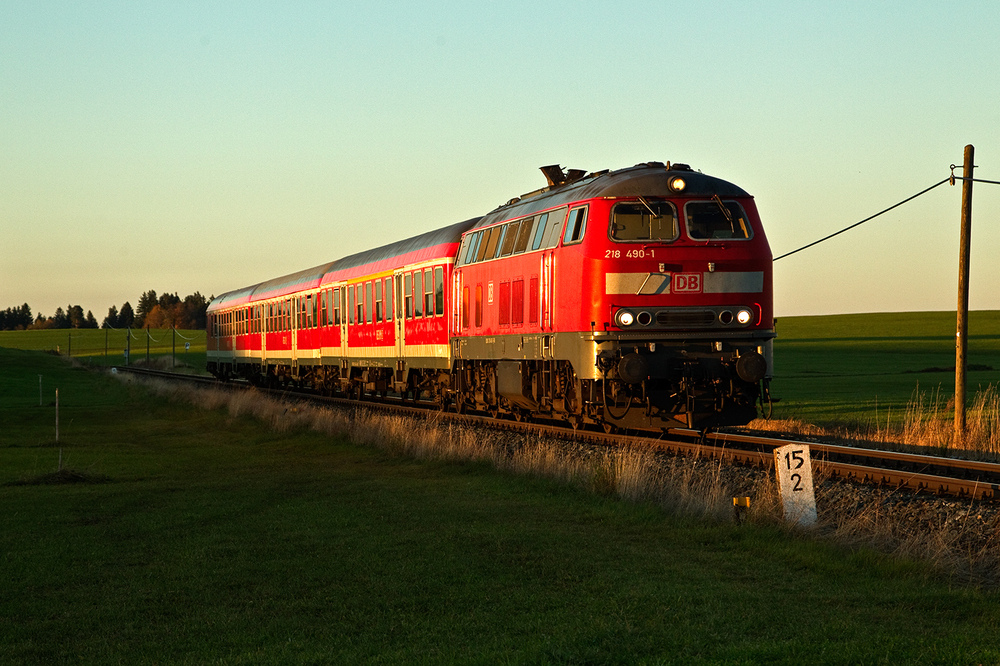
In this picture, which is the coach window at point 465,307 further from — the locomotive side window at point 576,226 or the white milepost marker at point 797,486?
the white milepost marker at point 797,486

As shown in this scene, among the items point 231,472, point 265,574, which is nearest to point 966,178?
point 231,472

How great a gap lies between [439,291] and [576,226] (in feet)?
26.0

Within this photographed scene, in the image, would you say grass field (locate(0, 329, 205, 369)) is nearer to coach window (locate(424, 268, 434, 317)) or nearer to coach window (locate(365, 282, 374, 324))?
coach window (locate(365, 282, 374, 324))

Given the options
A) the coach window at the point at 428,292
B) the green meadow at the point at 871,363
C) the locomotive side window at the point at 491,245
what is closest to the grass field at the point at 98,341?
the green meadow at the point at 871,363

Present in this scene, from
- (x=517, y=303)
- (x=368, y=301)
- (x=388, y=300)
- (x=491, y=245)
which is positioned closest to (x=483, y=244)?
(x=491, y=245)

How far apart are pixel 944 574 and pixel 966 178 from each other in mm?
12552

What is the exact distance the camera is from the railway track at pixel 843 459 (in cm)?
1185

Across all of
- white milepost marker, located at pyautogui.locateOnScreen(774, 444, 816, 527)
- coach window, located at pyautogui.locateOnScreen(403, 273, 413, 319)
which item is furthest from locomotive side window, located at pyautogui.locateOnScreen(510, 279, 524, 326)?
white milepost marker, located at pyautogui.locateOnScreen(774, 444, 816, 527)

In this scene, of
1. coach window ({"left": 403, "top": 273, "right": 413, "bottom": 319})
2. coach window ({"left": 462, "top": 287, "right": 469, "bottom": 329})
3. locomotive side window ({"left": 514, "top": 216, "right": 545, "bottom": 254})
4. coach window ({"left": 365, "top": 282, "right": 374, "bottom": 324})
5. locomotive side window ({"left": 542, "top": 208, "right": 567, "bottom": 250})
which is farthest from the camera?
coach window ({"left": 365, "top": 282, "right": 374, "bottom": 324})

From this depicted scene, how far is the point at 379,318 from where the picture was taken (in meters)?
28.6

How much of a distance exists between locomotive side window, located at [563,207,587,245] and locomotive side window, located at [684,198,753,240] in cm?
150

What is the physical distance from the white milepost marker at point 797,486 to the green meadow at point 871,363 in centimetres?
1282

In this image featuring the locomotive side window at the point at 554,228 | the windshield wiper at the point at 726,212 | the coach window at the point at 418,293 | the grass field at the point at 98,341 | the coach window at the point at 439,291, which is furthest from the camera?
the grass field at the point at 98,341

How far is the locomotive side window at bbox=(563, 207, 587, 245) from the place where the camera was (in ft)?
51.5
